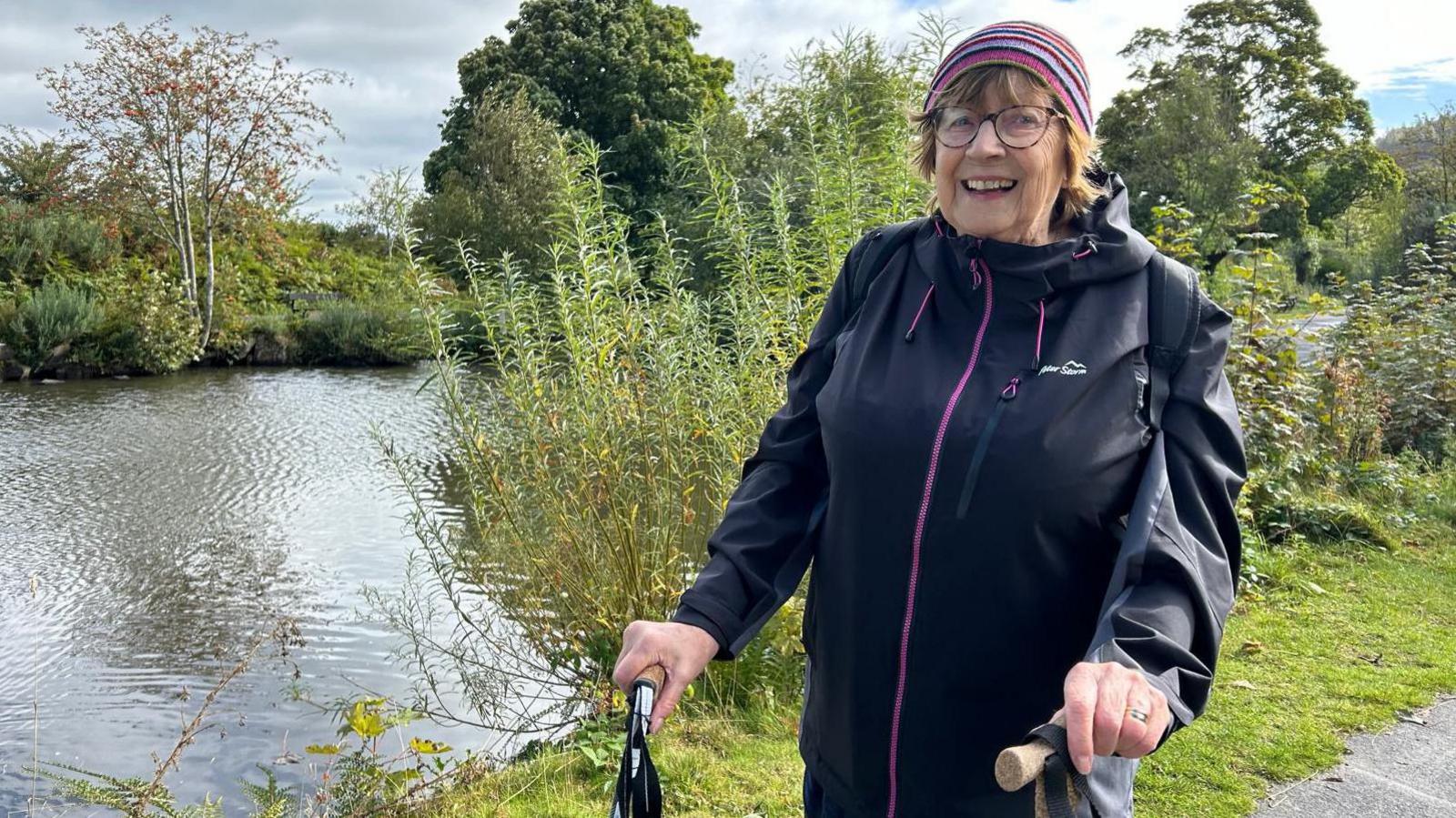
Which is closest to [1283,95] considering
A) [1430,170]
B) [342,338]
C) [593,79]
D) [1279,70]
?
[1279,70]

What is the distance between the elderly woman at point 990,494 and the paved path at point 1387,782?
256cm

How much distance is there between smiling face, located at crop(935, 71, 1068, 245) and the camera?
5.01 feet

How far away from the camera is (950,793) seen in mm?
1435

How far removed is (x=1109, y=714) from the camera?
3.61 ft

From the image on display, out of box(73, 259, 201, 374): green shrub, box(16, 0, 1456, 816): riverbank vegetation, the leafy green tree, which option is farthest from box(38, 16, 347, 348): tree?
the leafy green tree

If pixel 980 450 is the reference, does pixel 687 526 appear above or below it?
below

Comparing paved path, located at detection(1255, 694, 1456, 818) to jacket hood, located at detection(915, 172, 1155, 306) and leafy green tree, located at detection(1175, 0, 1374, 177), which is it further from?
leafy green tree, located at detection(1175, 0, 1374, 177)

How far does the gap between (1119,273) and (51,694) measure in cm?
646

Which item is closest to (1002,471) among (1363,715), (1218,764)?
(1218,764)

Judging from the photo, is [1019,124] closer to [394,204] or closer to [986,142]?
[986,142]

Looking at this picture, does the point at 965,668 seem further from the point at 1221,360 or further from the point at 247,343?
the point at 247,343

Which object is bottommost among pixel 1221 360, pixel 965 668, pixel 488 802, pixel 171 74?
pixel 488 802

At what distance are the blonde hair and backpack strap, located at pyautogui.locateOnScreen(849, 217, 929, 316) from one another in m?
0.19

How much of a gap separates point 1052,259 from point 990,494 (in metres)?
0.35
